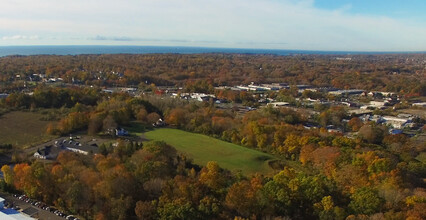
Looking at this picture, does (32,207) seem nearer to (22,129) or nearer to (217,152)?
(217,152)

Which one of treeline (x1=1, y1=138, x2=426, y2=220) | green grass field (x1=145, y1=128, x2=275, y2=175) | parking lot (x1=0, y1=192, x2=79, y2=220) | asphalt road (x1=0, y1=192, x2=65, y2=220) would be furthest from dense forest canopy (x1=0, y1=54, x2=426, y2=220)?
green grass field (x1=145, y1=128, x2=275, y2=175)

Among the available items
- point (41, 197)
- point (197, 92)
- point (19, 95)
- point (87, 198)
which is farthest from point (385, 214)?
point (197, 92)

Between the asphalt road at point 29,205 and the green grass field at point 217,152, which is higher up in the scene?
the asphalt road at point 29,205

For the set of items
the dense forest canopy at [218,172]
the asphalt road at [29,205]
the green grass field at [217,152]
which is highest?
the dense forest canopy at [218,172]

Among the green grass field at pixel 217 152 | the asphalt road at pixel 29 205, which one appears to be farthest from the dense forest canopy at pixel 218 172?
the green grass field at pixel 217 152

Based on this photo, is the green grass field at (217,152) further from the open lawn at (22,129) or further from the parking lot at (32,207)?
the parking lot at (32,207)

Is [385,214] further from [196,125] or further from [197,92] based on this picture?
[197,92]
